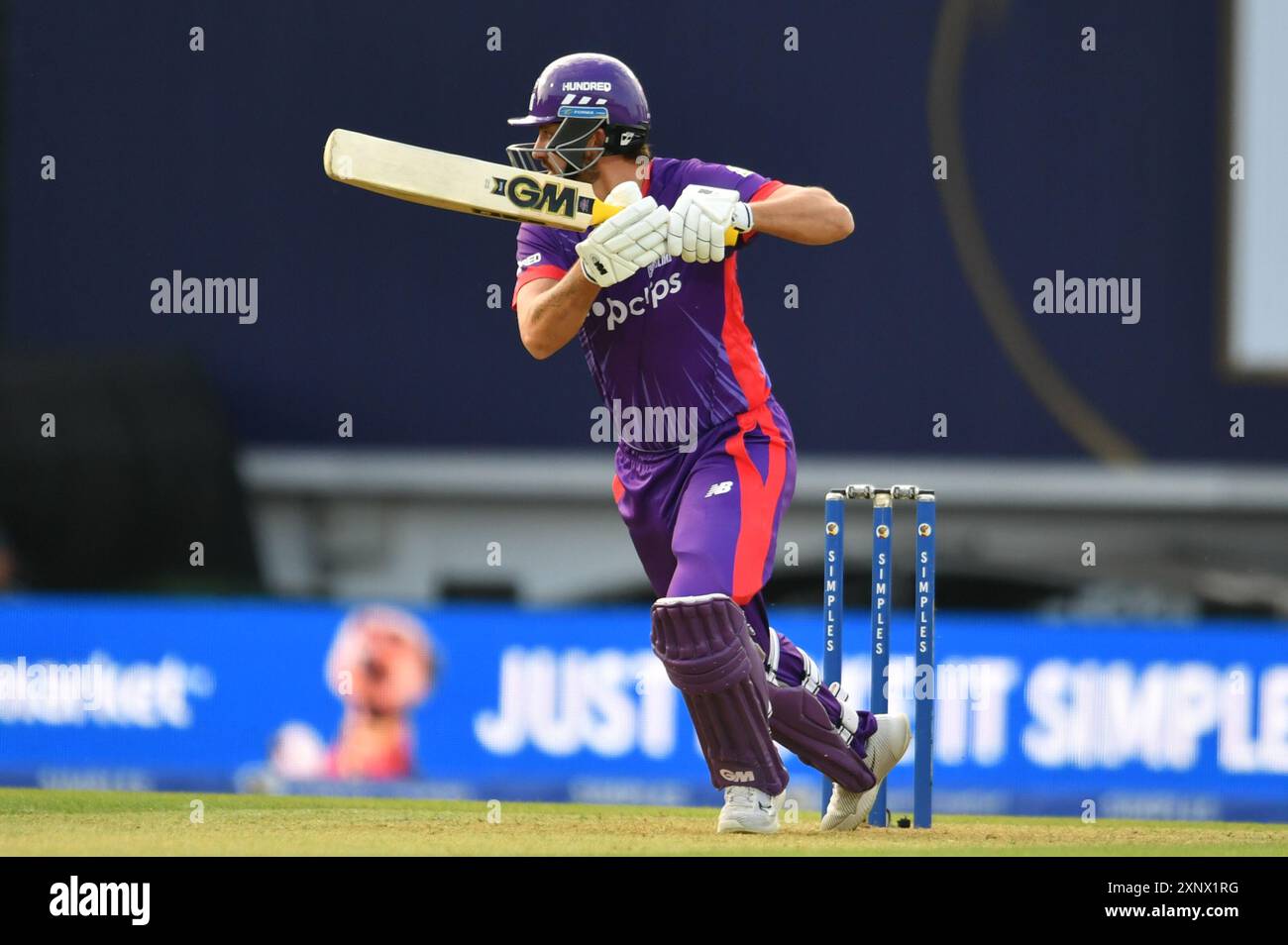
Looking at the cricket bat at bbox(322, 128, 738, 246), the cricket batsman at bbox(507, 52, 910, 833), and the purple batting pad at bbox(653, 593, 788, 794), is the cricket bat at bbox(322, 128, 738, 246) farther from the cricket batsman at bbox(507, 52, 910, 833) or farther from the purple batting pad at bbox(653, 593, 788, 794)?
the purple batting pad at bbox(653, 593, 788, 794)

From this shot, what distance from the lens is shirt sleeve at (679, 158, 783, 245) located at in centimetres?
456

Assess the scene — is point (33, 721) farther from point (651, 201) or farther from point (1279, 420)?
point (1279, 420)

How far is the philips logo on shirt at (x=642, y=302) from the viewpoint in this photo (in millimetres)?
4605

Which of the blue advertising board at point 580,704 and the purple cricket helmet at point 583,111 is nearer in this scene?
the purple cricket helmet at point 583,111

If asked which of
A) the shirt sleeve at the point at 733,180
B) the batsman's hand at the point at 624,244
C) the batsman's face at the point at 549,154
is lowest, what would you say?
the batsman's hand at the point at 624,244

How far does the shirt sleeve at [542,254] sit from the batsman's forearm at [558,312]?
100 mm

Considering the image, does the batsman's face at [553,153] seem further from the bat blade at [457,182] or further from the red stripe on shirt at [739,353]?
the red stripe on shirt at [739,353]

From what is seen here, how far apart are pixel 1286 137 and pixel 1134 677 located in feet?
10.6

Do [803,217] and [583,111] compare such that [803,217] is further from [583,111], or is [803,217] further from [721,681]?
[721,681]

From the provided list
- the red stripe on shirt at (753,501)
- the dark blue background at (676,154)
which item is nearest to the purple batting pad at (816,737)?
the red stripe on shirt at (753,501)

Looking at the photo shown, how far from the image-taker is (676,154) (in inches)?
400

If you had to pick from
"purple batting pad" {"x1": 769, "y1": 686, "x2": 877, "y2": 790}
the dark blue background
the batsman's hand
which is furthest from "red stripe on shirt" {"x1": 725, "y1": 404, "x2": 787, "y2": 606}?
the dark blue background

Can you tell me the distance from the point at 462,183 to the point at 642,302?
507mm

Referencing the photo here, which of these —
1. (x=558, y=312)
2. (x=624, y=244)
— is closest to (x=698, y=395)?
(x=558, y=312)
